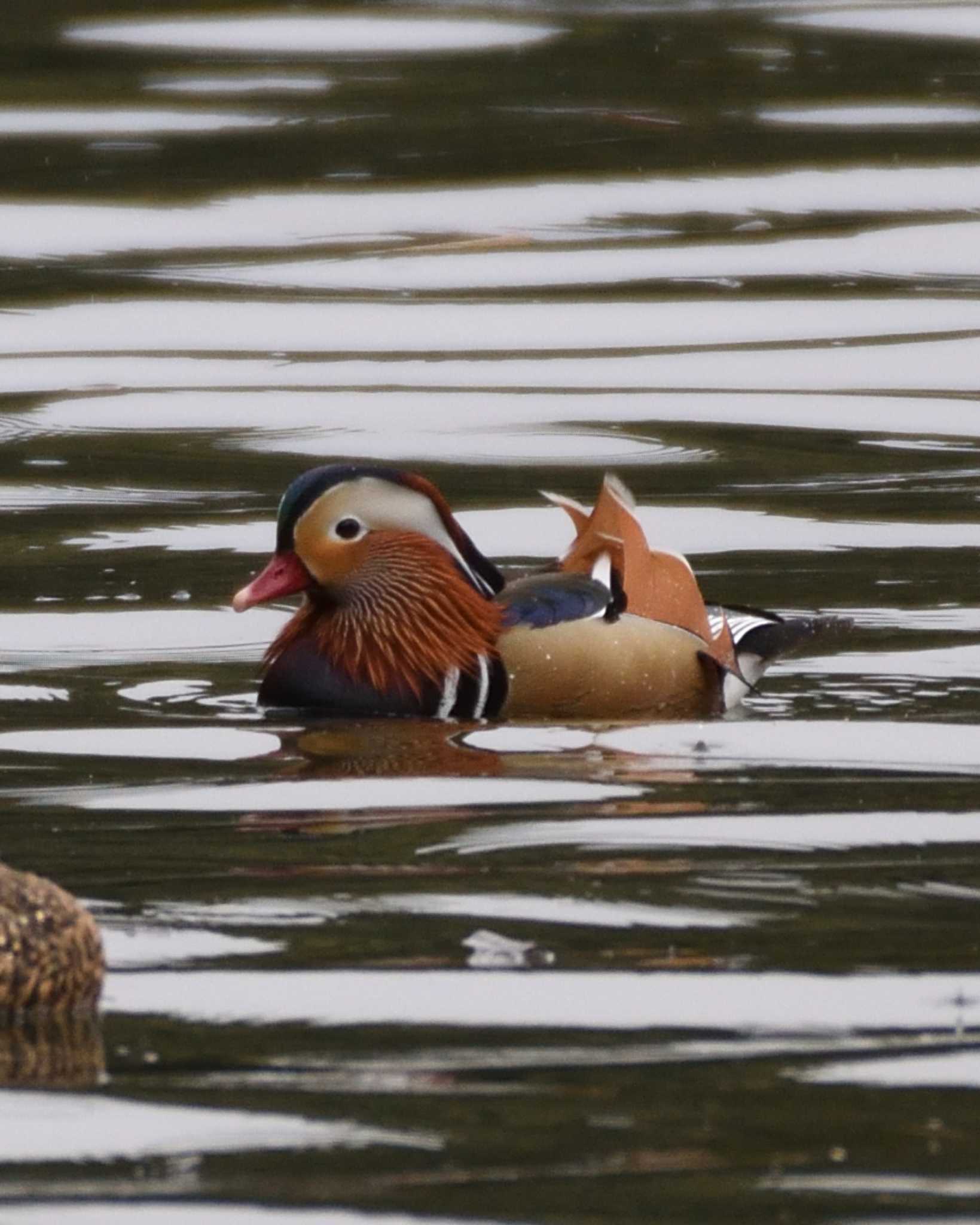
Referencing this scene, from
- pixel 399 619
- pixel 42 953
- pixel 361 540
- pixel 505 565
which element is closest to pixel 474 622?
pixel 399 619

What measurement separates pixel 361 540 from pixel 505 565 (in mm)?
1602

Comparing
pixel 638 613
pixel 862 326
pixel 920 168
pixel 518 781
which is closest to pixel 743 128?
pixel 920 168

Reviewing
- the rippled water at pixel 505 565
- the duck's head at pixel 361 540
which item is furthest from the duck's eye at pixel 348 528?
the rippled water at pixel 505 565

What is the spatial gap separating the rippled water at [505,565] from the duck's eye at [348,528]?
1.55 ft

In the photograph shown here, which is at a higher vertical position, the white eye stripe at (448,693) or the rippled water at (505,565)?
the rippled water at (505,565)

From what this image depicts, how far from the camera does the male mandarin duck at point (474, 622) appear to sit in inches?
293

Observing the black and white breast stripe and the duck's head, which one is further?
the duck's head

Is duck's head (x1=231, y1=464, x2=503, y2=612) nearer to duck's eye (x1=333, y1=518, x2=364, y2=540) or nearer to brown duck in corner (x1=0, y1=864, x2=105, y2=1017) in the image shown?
duck's eye (x1=333, y1=518, x2=364, y2=540)

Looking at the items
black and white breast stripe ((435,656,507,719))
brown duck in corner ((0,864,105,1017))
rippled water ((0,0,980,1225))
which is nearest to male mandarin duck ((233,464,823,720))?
black and white breast stripe ((435,656,507,719))

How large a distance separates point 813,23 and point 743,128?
300 cm

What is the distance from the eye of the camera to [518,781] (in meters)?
6.45

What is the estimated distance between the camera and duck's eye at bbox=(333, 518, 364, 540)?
776cm

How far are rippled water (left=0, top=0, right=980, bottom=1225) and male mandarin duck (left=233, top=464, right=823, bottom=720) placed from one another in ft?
0.63

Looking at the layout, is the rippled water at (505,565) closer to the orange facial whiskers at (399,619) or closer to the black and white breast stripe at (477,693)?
the black and white breast stripe at (477,693)
